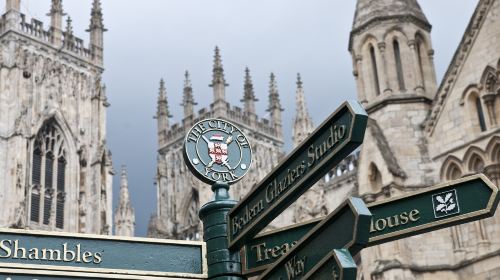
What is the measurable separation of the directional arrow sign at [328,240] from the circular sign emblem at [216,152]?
0.66 metres

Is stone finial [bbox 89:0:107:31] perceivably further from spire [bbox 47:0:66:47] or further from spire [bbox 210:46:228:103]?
spire [bbox 210:46:228:103]

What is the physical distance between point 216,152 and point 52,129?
42.0 meters

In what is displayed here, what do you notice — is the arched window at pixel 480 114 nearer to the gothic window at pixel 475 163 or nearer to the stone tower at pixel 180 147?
the gothic window at pixel 475 163

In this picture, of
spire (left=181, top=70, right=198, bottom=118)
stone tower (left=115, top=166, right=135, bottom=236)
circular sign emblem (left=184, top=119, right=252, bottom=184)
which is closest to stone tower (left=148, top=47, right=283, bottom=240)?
spire (left=181, top=70, right=198, bottom=118)

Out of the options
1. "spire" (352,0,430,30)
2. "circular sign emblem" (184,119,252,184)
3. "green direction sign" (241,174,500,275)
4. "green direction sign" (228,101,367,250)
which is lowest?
"green direction sign" (241,174,500,275)

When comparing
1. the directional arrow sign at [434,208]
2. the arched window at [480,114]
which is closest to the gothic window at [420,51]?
the arched window at [480,114]

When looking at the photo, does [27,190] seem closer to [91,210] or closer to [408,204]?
[91,210]

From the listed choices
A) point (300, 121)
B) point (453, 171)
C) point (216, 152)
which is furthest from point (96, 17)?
point (216, 152)

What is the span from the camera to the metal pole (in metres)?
3.79

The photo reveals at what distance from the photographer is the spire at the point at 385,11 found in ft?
50.1

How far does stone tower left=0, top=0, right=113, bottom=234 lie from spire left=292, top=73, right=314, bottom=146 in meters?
12.5

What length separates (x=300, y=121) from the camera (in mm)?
34781

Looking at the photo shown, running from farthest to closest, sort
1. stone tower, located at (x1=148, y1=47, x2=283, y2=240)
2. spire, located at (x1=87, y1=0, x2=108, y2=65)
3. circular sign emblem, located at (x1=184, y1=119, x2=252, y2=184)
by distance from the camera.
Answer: stone tower, located at (x1=148, y1=47, x2=283, y2=240), spire, located at (x1=87, y1=0, x2=108, y2=65), circular sign emblem, located at (x1=184, y1=119, x2=252, y2=184)

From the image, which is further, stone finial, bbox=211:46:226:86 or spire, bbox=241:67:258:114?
spire, bbox=241:67:258:114
